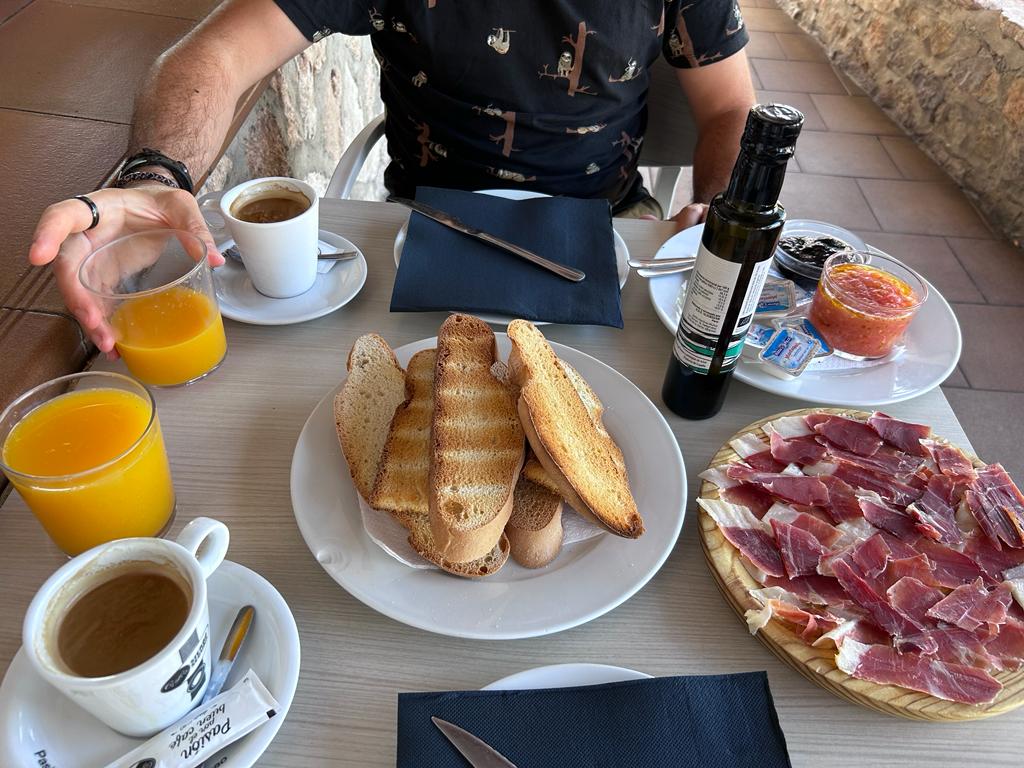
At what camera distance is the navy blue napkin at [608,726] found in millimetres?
594

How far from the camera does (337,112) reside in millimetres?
2475

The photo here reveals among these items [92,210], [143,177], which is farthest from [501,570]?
[143,177]

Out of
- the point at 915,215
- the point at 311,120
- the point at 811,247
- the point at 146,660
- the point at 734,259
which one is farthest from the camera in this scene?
the point at 915,215

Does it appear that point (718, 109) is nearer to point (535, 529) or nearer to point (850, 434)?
point (850, 434)

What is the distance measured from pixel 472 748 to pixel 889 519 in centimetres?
51


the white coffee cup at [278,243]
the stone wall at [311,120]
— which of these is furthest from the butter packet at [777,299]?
the stone wall at [311,120]

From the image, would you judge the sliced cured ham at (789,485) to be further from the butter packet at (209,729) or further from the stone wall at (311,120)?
the stone wall at (311,120)

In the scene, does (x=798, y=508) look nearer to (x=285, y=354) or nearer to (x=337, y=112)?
(x=285, y=354)

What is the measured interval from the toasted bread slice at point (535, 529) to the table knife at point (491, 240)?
16.4 inches

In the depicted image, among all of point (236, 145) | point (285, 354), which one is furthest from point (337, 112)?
point (285, 354)

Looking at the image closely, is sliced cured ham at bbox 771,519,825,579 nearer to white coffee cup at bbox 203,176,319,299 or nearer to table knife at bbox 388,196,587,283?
table knife at bbox 388,196,587,283

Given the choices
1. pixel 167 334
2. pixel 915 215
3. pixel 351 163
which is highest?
pixel 167 334

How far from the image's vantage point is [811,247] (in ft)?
3.87

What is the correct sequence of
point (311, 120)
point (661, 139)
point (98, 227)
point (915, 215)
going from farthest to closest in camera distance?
point (915, 215), point (311, 120), point (661, 139), point (98, 227)
